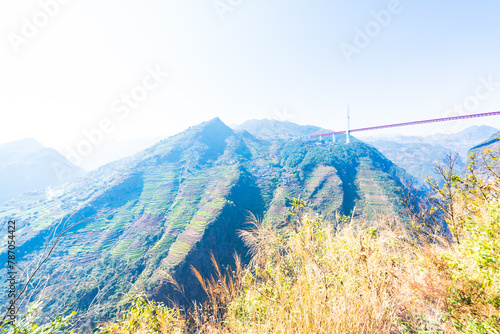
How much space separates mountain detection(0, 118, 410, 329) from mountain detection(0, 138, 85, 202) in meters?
33.0

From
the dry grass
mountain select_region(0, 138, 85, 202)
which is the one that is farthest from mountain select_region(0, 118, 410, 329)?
the dry grass

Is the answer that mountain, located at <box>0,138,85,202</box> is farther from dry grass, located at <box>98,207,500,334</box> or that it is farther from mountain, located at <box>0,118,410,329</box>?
dry grass, located at <box>98,207,500,334</box>

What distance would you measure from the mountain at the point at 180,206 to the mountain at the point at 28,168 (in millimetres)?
33007

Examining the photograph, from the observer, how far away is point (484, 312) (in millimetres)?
2365

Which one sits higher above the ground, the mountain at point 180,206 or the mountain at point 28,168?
the mountain at point 28,168

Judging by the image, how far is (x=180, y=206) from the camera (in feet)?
255

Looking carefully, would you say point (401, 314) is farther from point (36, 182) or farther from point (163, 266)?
point (36, 182)

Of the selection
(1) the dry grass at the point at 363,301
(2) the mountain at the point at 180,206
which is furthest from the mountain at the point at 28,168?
(1) the dry grass at the point at 363,301

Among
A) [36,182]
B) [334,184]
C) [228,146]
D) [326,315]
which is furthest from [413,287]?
[36,182]

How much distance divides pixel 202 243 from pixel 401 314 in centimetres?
6177

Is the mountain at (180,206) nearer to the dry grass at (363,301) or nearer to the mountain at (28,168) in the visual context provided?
the mountain at (28,168)

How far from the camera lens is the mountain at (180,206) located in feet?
170

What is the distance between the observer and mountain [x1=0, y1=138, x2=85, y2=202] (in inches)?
5074

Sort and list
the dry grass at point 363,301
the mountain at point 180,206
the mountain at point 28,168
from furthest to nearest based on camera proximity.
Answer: the mountain at point 28,168
the mountain at point 180,206
the dry grass at point 363,301
